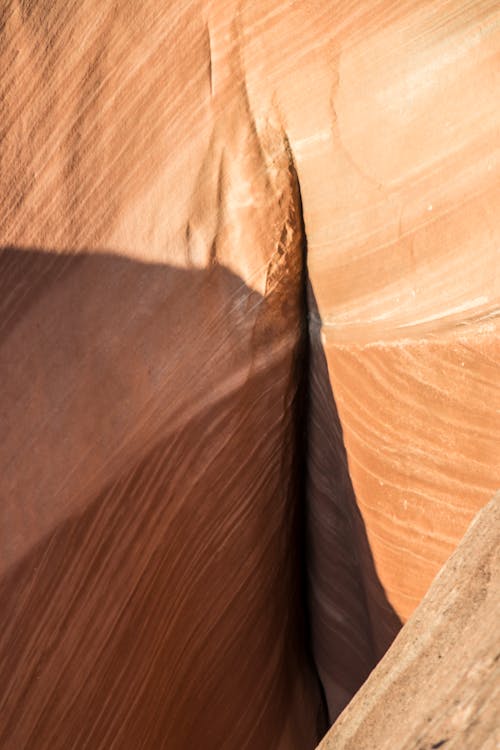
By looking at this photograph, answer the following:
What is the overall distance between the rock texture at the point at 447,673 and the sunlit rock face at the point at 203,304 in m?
0.27

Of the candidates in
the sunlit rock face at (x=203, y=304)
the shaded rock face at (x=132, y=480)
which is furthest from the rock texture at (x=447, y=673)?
the shaded rock face at (x=132, y=480)

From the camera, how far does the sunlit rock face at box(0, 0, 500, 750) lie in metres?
0.92

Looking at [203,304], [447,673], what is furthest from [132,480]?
[447,673]

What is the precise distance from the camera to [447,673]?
58cm

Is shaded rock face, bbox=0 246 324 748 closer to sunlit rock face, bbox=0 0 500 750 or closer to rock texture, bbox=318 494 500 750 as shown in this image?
sunlit rock face, bbox=0 0 500 750

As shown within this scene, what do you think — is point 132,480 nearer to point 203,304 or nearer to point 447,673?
point 203,304

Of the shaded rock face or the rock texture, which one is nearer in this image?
the rock texture

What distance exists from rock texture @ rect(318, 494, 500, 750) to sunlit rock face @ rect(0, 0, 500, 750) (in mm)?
267

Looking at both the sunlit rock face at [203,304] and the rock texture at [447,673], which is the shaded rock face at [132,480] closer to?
the sunlit rock face at [203,304]

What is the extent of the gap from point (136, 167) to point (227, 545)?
426 millimetres

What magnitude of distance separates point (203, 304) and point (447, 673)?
0.55 metres

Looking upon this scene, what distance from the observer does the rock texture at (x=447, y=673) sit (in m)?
0.54

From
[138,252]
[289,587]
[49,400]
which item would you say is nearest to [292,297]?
[138,252]

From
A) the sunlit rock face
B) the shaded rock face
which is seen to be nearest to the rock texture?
the sunlit rock face
